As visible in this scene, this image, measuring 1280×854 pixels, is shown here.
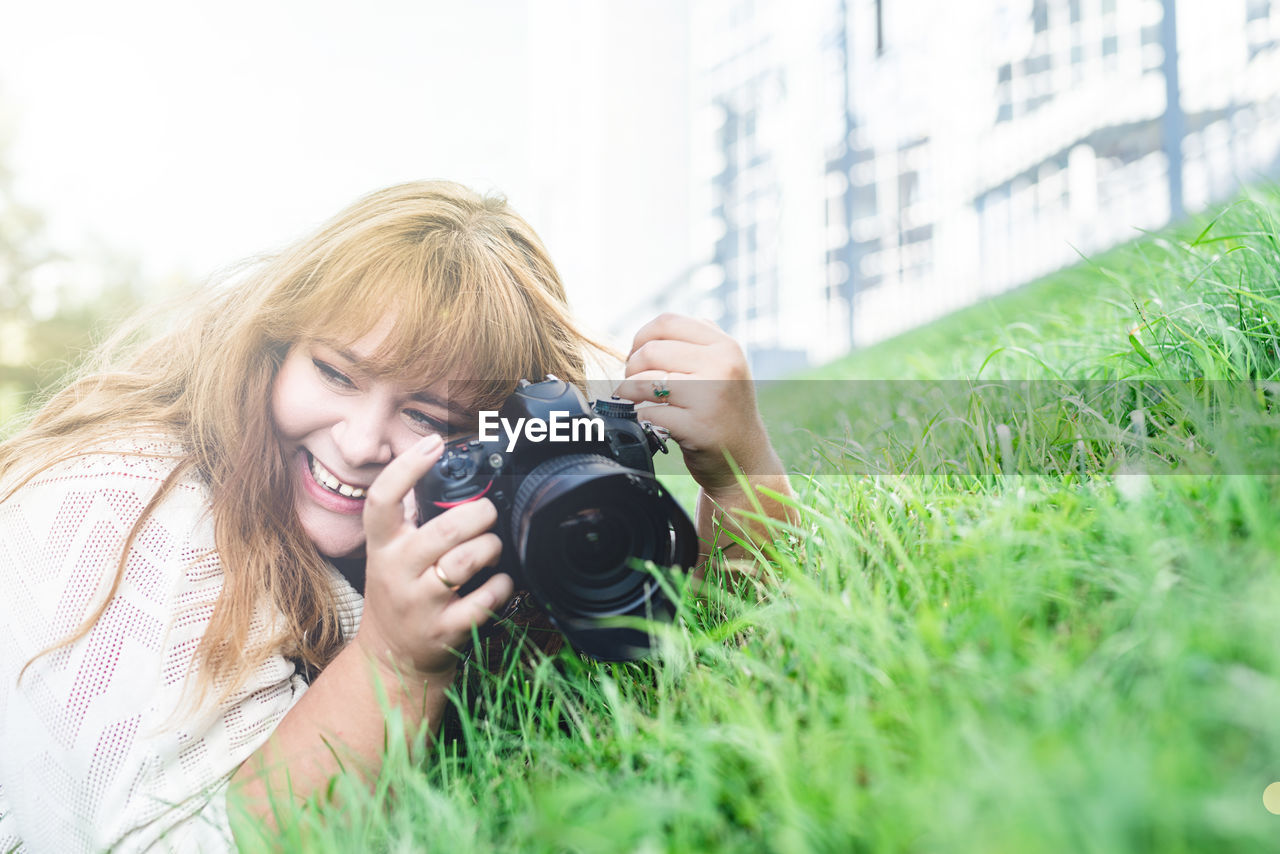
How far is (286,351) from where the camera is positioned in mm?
1426

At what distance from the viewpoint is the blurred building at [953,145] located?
13.0 feet

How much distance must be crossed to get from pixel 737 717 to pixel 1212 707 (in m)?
0.34

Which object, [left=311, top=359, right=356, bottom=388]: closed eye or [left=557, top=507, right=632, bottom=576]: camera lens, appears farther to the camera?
[left=311, top=359, right=356, bottom=388]: closed eye

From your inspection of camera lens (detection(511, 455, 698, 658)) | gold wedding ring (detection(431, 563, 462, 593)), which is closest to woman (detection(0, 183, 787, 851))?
gold wedding ring (detection(431, 563, 462, 593))

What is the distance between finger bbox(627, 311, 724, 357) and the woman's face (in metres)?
0.37

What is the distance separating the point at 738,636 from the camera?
39.9 inches

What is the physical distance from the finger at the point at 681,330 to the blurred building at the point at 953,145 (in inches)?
130

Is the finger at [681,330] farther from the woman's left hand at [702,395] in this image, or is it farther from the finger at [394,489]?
the finger at [394,489]

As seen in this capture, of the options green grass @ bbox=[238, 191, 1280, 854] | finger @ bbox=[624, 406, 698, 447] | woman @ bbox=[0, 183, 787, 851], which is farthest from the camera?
finger @ bbox=[624, 406, 698, 447]

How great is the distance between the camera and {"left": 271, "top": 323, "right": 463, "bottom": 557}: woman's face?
1.33 metres

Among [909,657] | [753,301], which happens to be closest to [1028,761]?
[909,657]

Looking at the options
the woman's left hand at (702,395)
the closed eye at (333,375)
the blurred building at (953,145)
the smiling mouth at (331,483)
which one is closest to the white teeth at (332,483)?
the smiling mouth at (331,483)

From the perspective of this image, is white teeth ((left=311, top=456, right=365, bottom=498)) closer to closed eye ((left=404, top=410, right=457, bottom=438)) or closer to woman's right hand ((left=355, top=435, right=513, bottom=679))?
closed eye ((left=404, top=410, right=457, bottom=438))

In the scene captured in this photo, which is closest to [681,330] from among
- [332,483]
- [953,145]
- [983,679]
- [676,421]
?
[676,421]
